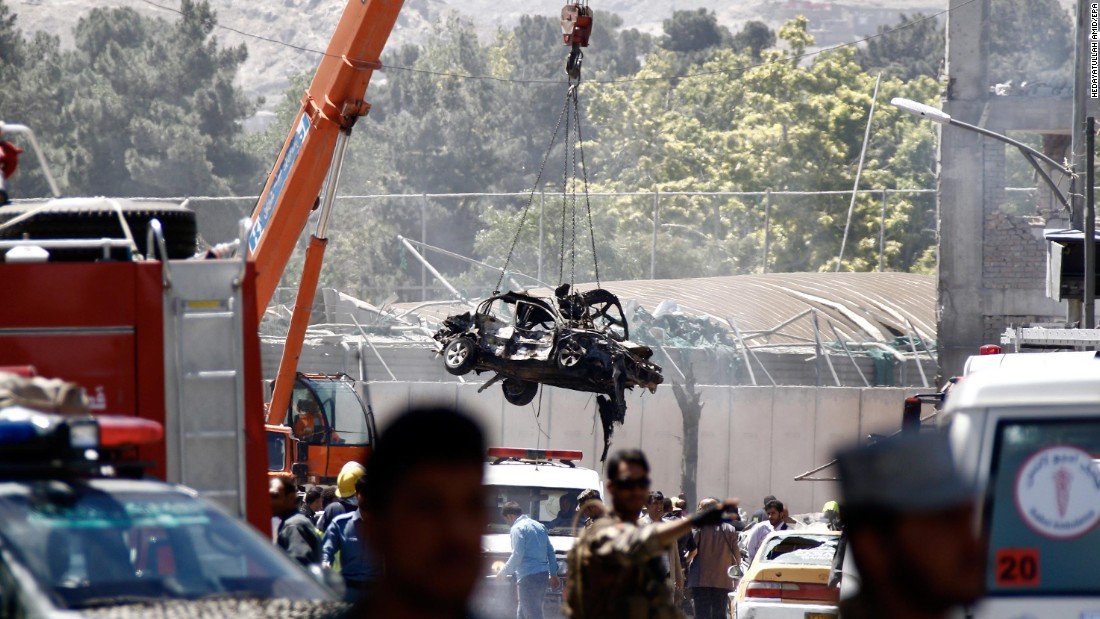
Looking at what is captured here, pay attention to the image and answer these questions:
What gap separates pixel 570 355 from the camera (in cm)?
1614

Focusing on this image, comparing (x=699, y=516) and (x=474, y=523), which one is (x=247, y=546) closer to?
(x=699, y=516)

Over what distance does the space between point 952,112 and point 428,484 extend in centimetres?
2784

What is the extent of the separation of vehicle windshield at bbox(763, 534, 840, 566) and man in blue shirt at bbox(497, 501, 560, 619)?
2008 mm

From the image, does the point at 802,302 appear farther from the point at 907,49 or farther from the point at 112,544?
the point at 907,49

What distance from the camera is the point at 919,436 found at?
2.57 metres

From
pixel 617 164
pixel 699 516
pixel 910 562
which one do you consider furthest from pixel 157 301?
pixel 617 164

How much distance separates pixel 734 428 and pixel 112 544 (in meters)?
25.6

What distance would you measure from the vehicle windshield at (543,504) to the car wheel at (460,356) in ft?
Result: 6.08

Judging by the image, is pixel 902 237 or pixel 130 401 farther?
pixel 902 237

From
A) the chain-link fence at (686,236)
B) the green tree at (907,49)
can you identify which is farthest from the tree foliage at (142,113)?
the green tree at (907,49)

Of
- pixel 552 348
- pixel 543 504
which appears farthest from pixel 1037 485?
pixel 552 348

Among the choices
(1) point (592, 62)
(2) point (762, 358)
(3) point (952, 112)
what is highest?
(1) point (592, 62)

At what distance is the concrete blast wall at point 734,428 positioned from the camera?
29.6m

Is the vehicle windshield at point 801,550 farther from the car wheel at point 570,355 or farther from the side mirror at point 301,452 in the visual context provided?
the side mirror at point 301,452
